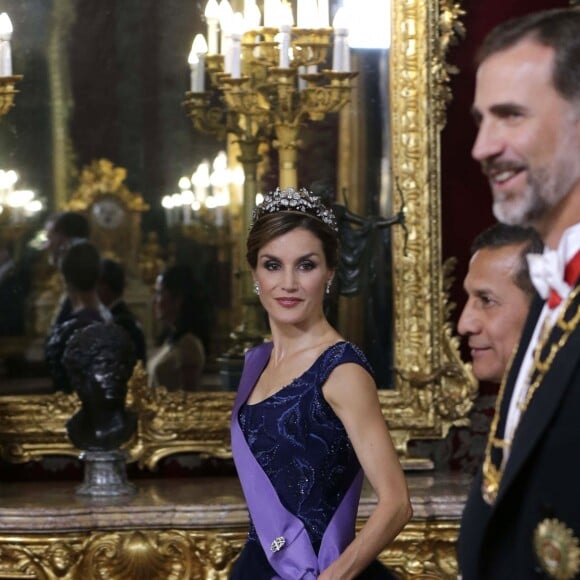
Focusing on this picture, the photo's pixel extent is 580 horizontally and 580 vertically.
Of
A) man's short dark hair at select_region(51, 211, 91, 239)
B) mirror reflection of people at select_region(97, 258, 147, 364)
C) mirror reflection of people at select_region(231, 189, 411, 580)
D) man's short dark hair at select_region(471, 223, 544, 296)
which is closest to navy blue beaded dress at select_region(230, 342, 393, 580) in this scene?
mirror reflection of people at select_region(231, 189, 411, 580)

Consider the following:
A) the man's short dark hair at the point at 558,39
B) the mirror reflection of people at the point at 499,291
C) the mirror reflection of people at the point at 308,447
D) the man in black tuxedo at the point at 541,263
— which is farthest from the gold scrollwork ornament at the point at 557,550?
the mirror reflection of people at the point at 308,447

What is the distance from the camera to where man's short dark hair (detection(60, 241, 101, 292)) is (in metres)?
4.16

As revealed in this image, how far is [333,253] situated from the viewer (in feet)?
10.1

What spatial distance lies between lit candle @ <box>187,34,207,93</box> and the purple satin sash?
62.4 inches

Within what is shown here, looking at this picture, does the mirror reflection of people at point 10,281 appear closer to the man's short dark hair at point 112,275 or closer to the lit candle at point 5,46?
the man's short dark hair at point 112,275

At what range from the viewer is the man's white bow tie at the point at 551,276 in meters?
1.51

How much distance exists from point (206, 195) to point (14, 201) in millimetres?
581

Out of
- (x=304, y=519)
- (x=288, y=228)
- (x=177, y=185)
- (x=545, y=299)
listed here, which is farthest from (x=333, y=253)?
(x=545, y=299)

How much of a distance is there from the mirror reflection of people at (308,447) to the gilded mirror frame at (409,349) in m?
1.24

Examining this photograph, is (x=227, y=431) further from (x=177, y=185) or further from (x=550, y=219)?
(x=550, y=219)

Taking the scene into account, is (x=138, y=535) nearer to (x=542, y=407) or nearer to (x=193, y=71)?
(x=193, y=71)

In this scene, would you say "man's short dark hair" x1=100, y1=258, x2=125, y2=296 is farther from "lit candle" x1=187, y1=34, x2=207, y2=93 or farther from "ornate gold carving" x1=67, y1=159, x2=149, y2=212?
"lit candle" x1=187, y1=34, x2=207, y2=93

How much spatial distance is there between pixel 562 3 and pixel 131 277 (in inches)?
64.0

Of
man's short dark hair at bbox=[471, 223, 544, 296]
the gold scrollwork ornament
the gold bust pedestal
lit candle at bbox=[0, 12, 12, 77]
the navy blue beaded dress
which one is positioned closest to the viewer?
the gold scrollwork ornament
